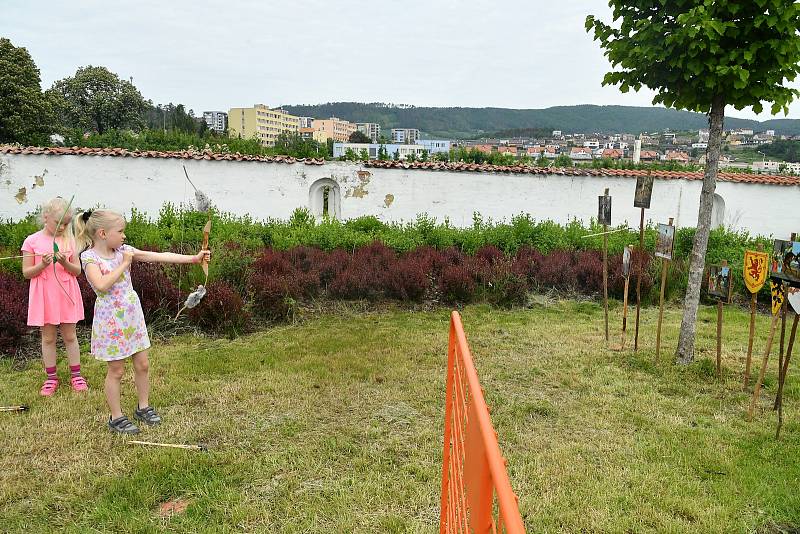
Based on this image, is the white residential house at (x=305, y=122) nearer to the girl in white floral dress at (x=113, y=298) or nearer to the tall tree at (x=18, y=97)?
the tall tree at (x=18, y=97)

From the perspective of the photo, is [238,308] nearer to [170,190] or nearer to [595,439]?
[595,439]

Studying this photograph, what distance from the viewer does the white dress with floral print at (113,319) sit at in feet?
12.8

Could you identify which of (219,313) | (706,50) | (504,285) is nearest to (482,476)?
(706,50)

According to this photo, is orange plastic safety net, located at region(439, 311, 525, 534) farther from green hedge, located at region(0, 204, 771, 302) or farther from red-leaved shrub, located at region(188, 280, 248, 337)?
green hedge, located at region(0, 204, 771, 302)

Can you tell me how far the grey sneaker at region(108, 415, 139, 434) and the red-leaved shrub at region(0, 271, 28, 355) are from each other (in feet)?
8.78

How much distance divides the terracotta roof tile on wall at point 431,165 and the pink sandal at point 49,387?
469 inches

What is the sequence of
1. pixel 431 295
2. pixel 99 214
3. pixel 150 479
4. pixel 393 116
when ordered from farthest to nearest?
pixel 393 116 → pixel 431 295 → pixel 99 214 → pixel 150 479

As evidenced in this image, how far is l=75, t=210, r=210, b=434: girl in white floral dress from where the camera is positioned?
12.7ft

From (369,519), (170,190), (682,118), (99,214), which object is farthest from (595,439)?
(682,118)

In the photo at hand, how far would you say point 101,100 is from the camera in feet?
165

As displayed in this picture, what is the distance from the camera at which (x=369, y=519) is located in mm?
3197

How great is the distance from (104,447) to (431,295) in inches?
225

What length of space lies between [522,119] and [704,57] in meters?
99.7

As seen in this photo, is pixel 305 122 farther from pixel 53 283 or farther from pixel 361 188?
pixel 53 283
